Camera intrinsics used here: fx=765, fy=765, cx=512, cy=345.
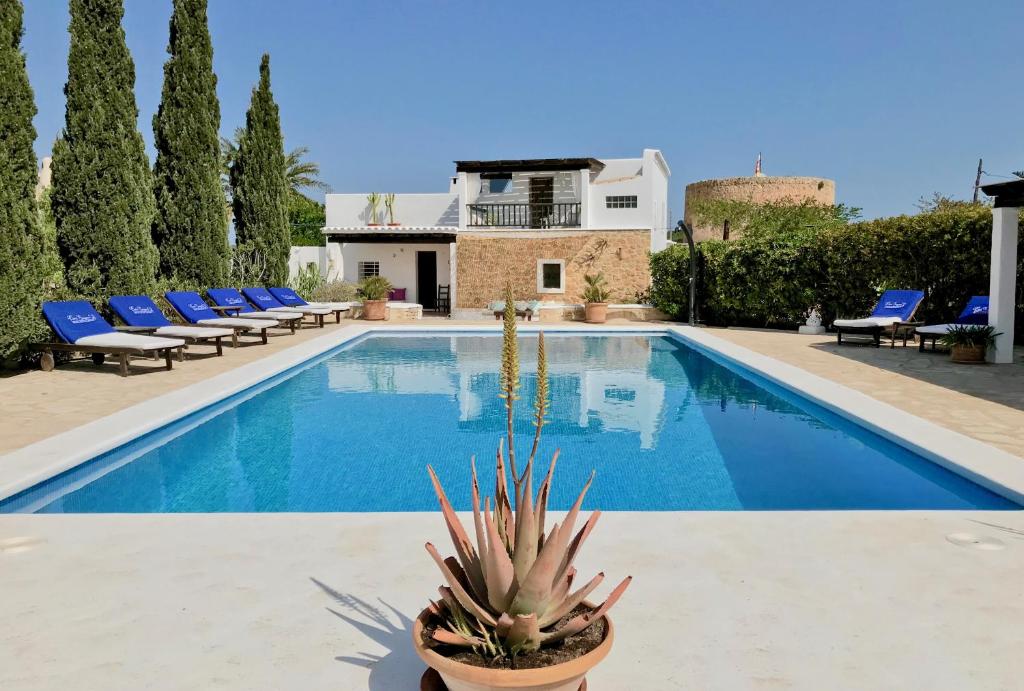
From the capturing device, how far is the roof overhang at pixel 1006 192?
10953mm

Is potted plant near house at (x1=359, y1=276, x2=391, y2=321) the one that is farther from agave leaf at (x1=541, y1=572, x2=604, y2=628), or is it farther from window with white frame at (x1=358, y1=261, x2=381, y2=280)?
agave leaf at (x1=541, y1=572, x2=604, y2=628)

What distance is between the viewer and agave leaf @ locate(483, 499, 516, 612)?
2.24 metres

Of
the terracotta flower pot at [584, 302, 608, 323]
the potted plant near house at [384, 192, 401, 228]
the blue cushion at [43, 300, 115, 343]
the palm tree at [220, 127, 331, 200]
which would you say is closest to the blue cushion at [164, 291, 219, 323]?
the blue cushion at [43, 300, 115, 343]

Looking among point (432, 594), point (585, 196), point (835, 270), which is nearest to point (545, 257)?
point (585, 196)

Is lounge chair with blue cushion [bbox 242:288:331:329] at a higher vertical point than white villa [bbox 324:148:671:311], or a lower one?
lower

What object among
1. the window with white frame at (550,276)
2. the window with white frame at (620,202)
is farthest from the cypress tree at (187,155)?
A: the window with white frame at (620,202)

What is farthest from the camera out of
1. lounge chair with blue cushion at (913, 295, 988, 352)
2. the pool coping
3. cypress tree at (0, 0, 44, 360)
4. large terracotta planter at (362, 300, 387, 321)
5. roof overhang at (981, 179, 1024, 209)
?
large terracotta planter at (362, 300, 387, 321)

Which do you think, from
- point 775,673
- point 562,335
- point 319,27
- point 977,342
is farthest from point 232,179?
point 775,673

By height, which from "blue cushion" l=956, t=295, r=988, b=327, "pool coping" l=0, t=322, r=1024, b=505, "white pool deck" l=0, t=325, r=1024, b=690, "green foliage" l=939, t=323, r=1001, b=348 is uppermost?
"blue cushion" l=956, t=295, r=988, b=327

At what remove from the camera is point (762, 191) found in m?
38.4

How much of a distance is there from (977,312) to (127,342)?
44.5 feet

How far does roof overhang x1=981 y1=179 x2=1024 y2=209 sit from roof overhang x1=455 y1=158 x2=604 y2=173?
51.4ft

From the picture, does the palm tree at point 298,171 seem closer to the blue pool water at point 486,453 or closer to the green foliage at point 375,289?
the green foliage at point 375,289

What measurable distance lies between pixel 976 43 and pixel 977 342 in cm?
1826
